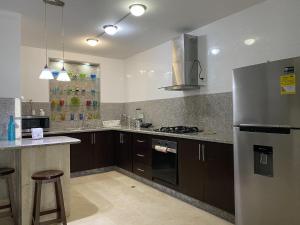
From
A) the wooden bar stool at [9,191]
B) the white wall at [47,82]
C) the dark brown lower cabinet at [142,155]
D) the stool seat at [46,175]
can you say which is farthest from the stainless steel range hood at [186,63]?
the wooden bar stool at [9,191]

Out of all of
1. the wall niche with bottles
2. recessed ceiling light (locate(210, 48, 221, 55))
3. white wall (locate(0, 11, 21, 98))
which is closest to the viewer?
white wall (locate(0, 11, 21, 98))

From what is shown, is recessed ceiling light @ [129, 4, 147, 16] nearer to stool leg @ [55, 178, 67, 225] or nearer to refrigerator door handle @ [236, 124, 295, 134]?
refrigerator door handle @ [236, 124, 295, 134]

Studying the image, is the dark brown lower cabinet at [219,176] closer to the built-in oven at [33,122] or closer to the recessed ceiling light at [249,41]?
the recessed ceiling light at [249,41]

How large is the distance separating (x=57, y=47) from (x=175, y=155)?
319cm

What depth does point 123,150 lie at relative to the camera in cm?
446

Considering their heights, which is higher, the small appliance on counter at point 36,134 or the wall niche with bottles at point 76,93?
the wall niche with bottles at point 76,93

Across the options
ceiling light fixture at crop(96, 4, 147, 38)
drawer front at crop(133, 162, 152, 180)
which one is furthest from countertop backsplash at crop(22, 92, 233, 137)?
ceiling light fixture at crop(96, 4, 147, 38)

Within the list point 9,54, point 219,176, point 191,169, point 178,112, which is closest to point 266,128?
point 219,176

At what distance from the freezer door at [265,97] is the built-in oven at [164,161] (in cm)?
125

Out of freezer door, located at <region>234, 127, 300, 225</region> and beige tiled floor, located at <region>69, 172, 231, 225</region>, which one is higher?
freezer door, located at <region>234, 127, 300, 225</region>

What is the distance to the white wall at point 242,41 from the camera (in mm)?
2490

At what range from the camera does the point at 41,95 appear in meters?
4.49

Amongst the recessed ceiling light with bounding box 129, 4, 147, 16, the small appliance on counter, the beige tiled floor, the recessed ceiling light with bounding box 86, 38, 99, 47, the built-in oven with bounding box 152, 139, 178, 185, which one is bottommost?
the beige tiled floor

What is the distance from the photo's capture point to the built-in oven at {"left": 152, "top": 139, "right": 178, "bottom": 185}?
3.20 m
